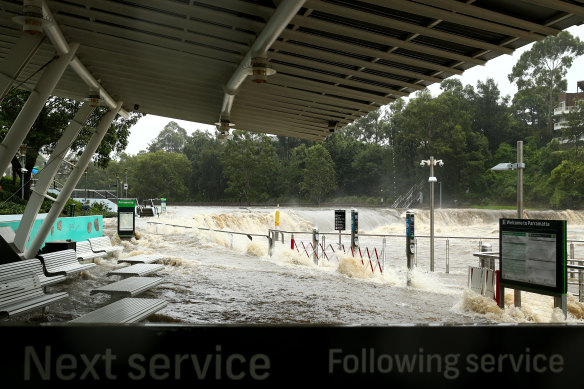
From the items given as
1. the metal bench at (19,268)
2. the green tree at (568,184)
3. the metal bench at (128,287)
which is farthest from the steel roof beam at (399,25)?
the green tree at (568,184)

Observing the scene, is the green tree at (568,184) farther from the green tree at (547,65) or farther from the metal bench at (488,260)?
the metal bench at (488,260)

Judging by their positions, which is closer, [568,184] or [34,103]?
[34,103]

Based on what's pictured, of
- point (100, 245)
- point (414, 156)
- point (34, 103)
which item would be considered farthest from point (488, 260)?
point (414, 156)

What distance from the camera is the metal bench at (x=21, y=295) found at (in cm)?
592

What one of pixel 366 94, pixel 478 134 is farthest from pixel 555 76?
pixel 366 94

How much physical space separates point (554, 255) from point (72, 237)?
51.1 feet

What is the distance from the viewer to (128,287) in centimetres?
745

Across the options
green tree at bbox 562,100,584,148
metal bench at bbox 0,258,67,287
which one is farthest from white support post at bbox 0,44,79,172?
green tree at bbox 562,100,584,148

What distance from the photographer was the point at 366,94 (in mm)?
7473

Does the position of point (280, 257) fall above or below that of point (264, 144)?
below

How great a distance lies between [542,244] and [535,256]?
0.22 metres

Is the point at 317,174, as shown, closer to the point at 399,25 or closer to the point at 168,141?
the point at 168,141

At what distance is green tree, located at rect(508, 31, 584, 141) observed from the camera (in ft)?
Answer: 273

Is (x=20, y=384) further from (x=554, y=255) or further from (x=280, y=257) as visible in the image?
(x=280, y=257)
